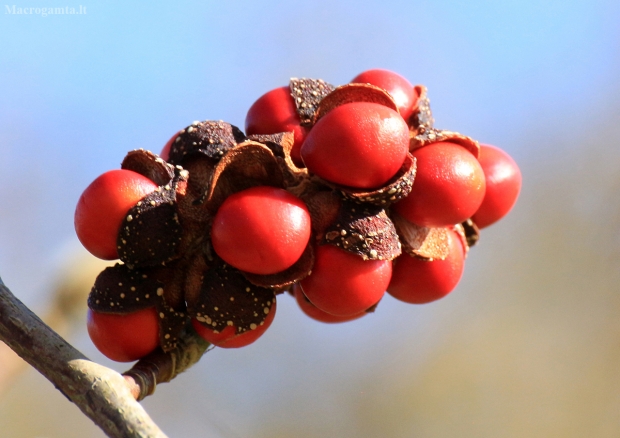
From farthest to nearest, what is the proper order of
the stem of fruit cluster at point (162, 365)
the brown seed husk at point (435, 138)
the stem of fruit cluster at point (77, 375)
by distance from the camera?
the brown seed husk at point (435, 138)
the stem of fruit cluster at point (162, 365)
the stem of fruit cluster at point (77, 375)

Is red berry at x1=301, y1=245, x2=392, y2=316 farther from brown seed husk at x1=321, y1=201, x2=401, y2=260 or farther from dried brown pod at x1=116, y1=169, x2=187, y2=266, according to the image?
dried brown pod at x1=116, y1=169, x2=187, y2=266

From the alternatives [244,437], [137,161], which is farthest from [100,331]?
[244,437]

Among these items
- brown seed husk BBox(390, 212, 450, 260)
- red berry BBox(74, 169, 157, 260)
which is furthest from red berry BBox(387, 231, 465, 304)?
red berry BBox(74, 169, 157, 260)

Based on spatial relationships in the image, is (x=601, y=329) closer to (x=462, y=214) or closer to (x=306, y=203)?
(x=462, y=214)

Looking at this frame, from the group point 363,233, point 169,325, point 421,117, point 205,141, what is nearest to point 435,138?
point 421,117

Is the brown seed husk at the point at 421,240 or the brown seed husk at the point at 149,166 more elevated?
the brown seed husk at the point at 149,166

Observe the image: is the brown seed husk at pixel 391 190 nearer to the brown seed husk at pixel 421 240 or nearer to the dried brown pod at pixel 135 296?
the brown seed husk at pixel 421 240

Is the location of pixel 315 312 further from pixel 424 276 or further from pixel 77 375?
pixel 77 375

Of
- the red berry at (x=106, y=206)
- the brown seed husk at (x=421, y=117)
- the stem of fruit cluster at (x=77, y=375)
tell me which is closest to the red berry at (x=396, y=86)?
the brown seed husk at (x=421, y=117)
